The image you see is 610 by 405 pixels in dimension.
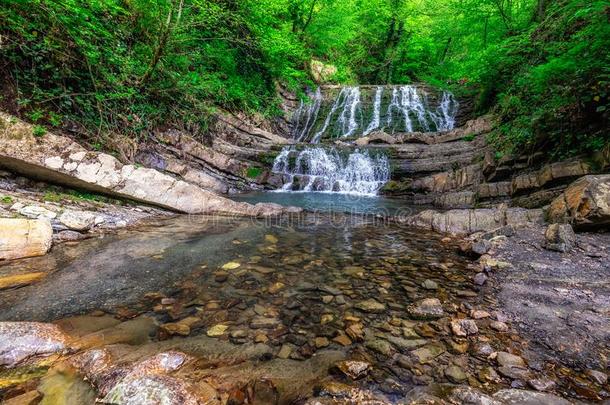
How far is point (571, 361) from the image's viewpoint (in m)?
1.94

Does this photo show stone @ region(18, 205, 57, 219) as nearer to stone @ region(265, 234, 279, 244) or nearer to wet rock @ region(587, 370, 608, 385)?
stone @ region(265, 234, 279, 244)

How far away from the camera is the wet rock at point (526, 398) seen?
→ 5.12ft

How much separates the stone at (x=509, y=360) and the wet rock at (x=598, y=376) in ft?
1.16

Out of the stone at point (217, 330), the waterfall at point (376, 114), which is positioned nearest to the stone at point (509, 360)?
the stone at point (217, 330)

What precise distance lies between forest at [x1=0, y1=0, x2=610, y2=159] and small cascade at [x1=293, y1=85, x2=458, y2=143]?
1784mm

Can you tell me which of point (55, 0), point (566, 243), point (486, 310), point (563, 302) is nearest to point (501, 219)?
point (566, 243)

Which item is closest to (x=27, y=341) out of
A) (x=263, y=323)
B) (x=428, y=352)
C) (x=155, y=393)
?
(x=155, y=393)

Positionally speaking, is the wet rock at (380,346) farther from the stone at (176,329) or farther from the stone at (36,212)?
the stone at (36,212)

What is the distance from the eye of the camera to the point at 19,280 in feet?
9.34

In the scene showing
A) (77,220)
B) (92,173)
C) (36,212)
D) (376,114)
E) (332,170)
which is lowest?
(77,220)

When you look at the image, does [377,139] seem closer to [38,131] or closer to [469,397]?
[38,131]

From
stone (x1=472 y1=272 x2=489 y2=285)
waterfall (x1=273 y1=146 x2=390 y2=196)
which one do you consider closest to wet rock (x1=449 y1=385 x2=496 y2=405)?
stone (x1=472 y1=272 x2=489 y2=285)

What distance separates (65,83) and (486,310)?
8577 mm

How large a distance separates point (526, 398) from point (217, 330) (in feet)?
6.97
